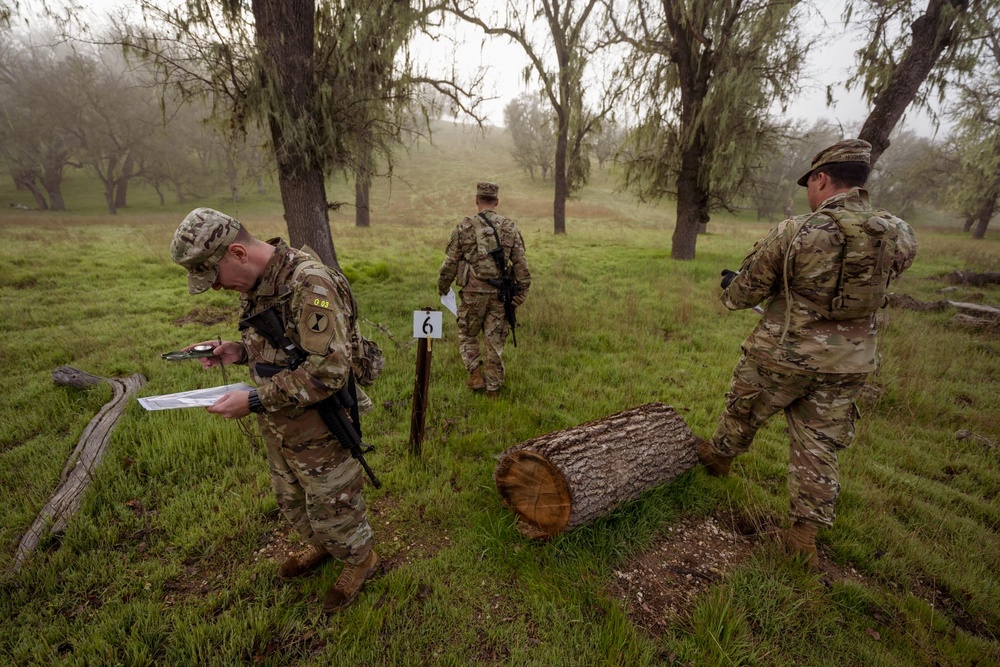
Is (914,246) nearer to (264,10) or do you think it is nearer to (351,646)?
(351,646)

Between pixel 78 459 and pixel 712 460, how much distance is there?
17.5 feet

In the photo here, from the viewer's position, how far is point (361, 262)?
32.0 ft

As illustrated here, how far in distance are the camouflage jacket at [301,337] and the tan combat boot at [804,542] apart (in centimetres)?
307

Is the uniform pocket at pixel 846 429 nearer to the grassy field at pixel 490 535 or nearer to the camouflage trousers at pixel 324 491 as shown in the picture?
the grassy field at pixel 490 535

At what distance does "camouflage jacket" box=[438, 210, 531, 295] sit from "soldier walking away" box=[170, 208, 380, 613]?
7.60 feet

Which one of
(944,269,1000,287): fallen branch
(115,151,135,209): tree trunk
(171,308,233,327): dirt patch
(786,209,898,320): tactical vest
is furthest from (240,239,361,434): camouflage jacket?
(115,151,135,209): tree trunk

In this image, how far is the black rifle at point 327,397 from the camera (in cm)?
192

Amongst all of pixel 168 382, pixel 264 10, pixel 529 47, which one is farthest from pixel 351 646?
pixel 529 47

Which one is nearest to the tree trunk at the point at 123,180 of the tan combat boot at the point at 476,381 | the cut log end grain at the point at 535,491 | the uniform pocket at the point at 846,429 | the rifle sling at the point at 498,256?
the rifle sling at the point at 498,256

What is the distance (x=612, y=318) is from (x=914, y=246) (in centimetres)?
459

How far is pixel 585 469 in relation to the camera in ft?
8.77

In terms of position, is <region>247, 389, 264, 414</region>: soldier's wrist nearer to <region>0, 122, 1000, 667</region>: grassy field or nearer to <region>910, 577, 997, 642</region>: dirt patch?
<region>0, 122, 1000, 667</region>: grassy field

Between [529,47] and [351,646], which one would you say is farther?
[529,47]

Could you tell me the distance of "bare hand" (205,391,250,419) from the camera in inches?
70.4
